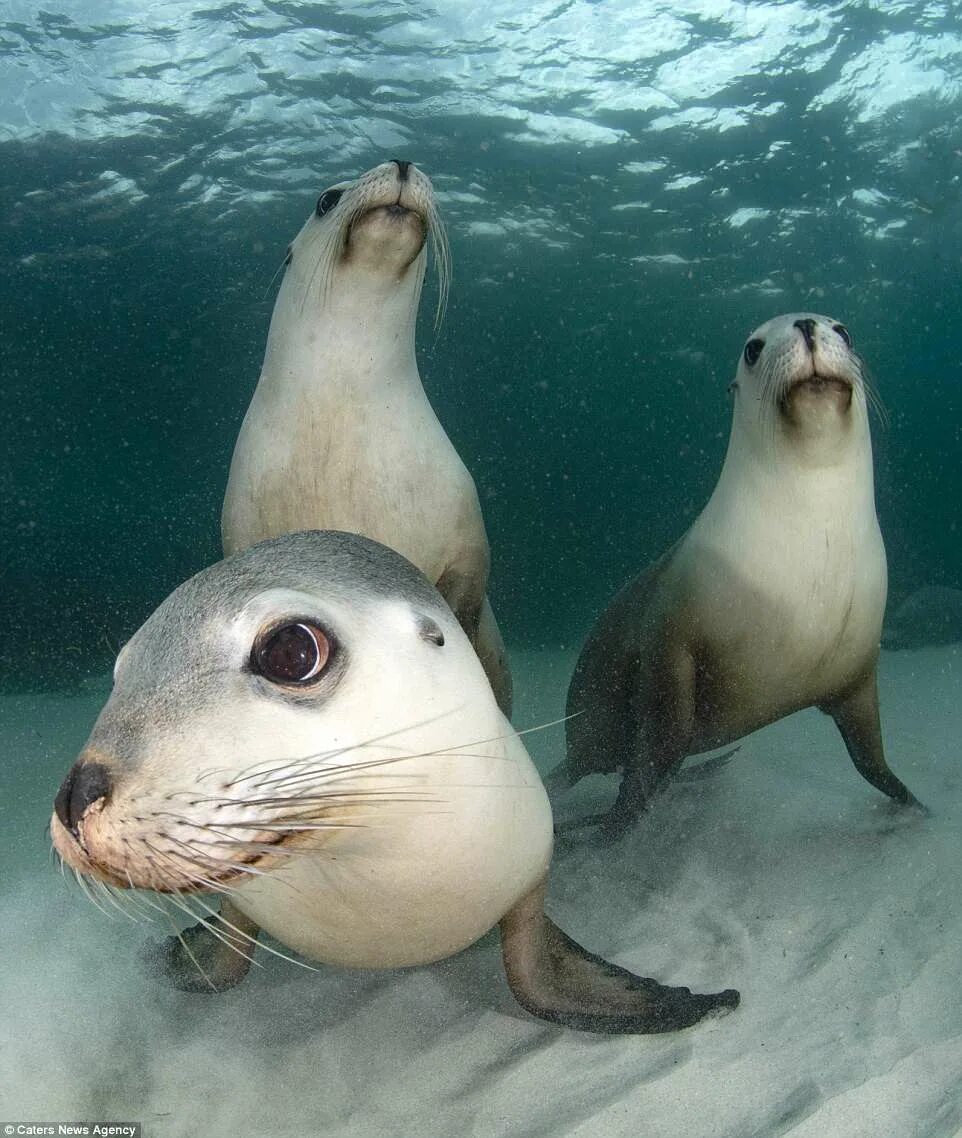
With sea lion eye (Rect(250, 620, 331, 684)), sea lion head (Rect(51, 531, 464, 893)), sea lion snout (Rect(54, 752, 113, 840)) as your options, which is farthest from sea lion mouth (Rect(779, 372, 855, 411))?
sea lion snout (Rect(54, 752, 113, 840))

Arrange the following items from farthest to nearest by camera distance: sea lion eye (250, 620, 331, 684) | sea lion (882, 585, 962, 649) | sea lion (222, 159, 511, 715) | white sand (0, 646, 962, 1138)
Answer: sea lion (882, 585, 962, 649) < sea lion (222, 159, 511, 715) < white sand (0, 646, 962, 1138) < sea lion eye (250, 620, 331, 684)

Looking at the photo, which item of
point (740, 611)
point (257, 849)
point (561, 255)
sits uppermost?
point (561, 255)

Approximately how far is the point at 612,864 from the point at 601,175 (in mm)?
13613

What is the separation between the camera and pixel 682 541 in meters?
4.41

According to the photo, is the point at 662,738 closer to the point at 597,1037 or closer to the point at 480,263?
the point at 597,1037

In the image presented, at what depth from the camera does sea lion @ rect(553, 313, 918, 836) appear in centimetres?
357

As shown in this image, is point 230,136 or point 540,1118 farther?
point 230,136

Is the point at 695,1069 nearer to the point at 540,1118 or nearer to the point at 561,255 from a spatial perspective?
the point at 540,1118

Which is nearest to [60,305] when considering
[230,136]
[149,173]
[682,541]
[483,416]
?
[149,173]

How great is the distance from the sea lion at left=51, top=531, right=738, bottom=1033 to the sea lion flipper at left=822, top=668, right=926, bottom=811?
6.49 ft

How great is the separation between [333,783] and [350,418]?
200cm

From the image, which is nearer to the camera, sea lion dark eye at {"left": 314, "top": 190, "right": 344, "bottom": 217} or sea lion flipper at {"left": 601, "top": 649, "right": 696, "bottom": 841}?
sea lion dark eye at {"left": 314, "top": 190, "right": 344, "bottom": 217}

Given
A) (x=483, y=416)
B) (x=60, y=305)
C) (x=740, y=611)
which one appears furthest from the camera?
(x=483, y=416)

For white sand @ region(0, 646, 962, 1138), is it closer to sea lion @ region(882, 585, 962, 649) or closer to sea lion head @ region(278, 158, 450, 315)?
sea lion head @ region(278, 158, 450, 315)
